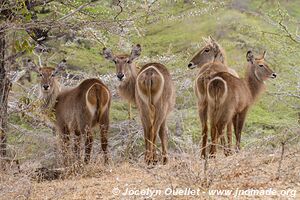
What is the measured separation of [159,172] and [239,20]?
60.6 feet

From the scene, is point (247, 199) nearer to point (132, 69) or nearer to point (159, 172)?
point (159, 172)

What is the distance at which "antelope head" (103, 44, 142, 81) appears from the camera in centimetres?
980

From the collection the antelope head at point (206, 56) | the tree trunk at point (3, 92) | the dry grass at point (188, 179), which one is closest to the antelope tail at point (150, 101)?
the dry grass at point (188, 179)

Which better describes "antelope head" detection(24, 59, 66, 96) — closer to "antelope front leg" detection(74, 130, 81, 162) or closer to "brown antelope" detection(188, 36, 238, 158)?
"antelope front leg" detection(74, 130, 81, 162)

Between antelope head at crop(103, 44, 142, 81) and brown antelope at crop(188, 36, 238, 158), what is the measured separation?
114 cm

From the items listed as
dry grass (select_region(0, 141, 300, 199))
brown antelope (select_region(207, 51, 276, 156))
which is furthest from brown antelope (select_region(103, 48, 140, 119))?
Answer: dry grass (select_region(0, 141, 300, 199))

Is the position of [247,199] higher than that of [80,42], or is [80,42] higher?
[80,42]

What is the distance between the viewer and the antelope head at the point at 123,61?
9796mm

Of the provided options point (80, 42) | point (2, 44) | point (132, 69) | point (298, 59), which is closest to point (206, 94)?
point (132, 69)

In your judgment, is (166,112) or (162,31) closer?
(166,112)

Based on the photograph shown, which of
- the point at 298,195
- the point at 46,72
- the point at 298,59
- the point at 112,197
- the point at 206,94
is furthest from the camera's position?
the point at 298,59

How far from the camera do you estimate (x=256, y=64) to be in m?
11.2

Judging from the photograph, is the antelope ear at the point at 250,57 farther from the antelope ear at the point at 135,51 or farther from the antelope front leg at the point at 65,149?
the antelope front leg at the point at 65,149

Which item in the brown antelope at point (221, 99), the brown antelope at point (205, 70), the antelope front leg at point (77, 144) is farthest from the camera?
the brown antelope at point (205, 70)
